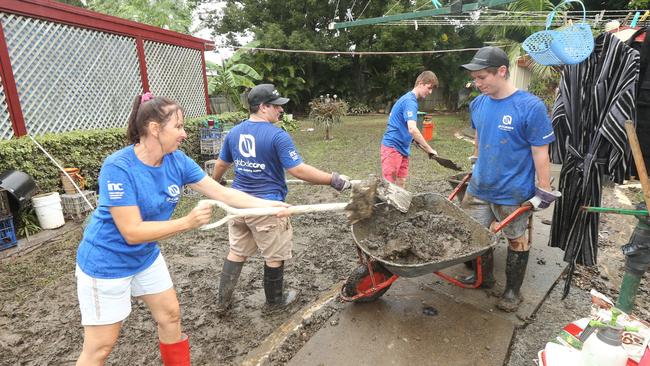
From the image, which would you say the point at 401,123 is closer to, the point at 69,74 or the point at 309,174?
the point at 309,174

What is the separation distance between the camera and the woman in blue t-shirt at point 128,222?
180 centimetres

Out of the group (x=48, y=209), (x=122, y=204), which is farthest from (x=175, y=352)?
(x=48, y=209)

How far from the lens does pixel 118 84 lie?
7.18 m

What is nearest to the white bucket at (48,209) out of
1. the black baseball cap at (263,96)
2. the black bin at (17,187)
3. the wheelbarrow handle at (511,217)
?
the black bin at (17,187)

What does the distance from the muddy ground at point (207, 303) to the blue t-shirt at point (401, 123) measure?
1285mm

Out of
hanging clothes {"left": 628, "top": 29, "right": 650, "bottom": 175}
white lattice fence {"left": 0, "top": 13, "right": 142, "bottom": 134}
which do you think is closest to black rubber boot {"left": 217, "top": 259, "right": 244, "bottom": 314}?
hanging clothes {"left": 628, "top": 29, "right": 650, "bottom": 175}

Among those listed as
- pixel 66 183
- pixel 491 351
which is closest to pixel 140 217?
pixel 491 351

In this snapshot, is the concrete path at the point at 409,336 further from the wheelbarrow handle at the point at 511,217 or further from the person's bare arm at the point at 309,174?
the person's bare arm at the point at 309,174

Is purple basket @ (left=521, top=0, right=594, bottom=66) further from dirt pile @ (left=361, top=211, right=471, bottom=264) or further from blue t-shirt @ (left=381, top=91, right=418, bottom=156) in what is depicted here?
blue t-shirt @ (left=381, top=91, right=418, bottom=156)

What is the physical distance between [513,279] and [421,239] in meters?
0.86

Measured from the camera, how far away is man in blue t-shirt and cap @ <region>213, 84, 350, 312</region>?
283 centimetres

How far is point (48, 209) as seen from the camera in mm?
A: 4867

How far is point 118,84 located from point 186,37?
102 inches

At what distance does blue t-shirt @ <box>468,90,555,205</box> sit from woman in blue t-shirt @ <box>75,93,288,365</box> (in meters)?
2.17
